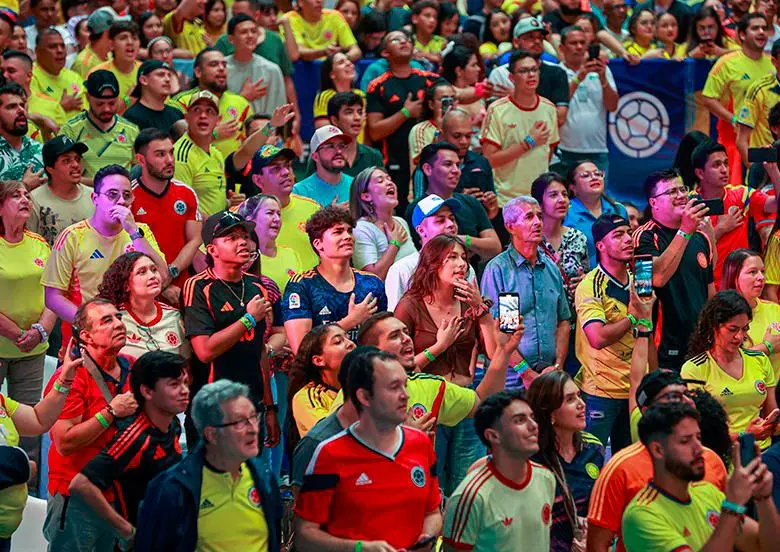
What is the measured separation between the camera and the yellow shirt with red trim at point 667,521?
6207mm

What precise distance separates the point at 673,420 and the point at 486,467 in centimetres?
84

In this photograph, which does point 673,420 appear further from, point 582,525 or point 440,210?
point 440,210

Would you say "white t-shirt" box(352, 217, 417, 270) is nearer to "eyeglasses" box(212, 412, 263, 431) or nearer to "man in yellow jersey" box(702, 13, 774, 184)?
"eyeglasses" box(212, 412, 263, 431)

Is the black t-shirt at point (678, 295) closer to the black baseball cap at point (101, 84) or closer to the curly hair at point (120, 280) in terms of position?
the curly hair at point (120, 280)

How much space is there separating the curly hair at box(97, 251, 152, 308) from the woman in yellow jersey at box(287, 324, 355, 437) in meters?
1.14

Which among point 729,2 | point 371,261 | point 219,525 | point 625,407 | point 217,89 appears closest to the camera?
point 219,525

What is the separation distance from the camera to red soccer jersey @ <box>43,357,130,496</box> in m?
7.18

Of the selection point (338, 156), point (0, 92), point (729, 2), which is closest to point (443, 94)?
point (338, 156)

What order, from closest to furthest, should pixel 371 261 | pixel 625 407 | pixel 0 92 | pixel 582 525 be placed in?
1. pixel 582 525
2. pixel 625 407
3. pixel 371 261
4. pixel 0 92

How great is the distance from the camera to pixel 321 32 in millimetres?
15117

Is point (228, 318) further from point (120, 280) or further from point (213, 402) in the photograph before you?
point (213, 402)

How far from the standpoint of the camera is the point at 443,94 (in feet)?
40.3

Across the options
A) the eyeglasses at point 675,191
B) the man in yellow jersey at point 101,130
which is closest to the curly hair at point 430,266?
the eyeglasses at point 675,191

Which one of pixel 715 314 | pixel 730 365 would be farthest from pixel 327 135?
pixel 730 365
